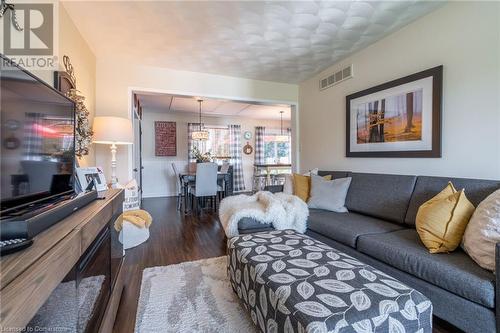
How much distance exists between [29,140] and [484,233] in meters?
2.27

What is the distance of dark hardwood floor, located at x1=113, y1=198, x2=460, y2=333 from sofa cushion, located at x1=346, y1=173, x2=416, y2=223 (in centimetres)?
94

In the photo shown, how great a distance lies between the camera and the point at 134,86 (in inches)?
132

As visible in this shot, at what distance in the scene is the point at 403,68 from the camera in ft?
8.20

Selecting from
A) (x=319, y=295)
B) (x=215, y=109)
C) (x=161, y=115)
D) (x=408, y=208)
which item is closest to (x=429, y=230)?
(x=408, y=208)

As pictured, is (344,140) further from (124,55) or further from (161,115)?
(161,115)

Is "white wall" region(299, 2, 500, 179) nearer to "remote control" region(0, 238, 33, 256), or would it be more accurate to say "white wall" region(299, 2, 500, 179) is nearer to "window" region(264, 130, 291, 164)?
"remote control" region(0, 238, 33, 256)

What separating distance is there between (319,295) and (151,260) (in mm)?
1958

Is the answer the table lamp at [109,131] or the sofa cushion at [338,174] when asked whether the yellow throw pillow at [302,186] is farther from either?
the table lamp at [109,131]

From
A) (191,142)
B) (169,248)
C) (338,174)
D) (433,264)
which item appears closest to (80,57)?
(169,248)

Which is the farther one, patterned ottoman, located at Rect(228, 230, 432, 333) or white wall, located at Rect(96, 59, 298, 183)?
white wall, located at Rect(96, 59, 298, 183)

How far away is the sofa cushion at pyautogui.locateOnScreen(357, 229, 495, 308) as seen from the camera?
121cm

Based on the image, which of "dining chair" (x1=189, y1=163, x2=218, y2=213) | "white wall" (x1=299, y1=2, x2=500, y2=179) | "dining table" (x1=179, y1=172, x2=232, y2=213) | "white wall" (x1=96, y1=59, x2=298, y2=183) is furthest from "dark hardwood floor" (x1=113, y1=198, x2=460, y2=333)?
"white wall" (x1=299, y1=2, x2=500, y2=179)

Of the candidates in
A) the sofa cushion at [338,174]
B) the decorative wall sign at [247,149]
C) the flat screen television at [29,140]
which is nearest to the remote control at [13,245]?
the flat screen television at [29,140]

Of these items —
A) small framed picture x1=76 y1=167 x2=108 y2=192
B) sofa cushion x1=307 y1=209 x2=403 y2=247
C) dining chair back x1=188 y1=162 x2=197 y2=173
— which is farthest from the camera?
dining chair back x1=188 y1=162 x2=197 y2=173
